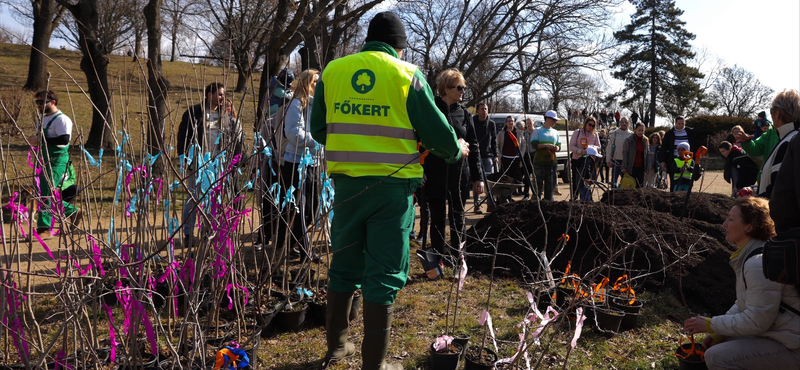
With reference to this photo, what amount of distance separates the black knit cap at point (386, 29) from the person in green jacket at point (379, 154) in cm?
10

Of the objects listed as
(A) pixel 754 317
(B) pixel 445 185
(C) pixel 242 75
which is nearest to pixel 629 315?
(A) pixel 754 317

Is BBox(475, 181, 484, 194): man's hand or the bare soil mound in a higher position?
BBox(475, 181, 484, 194): man's hand

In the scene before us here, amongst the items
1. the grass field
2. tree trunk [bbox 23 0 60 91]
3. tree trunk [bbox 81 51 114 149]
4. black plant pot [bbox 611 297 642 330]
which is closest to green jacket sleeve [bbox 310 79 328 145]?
the grass field

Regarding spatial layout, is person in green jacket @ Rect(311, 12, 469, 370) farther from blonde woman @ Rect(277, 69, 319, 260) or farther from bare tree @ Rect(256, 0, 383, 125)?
bare tree @ Rect(256, 0, 383, 125)

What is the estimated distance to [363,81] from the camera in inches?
90.7

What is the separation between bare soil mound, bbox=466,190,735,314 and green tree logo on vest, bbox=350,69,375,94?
1602mm

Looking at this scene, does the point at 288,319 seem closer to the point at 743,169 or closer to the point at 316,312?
the point at 316,312

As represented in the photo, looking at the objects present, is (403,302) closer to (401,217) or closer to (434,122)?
(401,217)

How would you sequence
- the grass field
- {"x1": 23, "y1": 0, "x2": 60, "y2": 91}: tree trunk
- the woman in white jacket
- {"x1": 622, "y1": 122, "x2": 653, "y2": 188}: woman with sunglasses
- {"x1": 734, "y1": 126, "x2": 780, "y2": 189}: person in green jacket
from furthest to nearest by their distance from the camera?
{"x1": 23, "y1": 0, "x2": 60, "y2": 91}: tree trunk → {"x1": 622, "y1": 122, "x2": 653, "y2": 188}: woman with sunglasses → {"x1": 734, "y1": 126, "x2": 780, "y2": 189}: person in green jacket → the grass field → the woman in white jacket

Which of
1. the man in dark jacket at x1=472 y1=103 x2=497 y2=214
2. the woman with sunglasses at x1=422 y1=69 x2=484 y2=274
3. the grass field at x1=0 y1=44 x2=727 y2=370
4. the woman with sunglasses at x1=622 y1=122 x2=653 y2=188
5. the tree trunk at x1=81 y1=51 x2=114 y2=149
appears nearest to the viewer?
the grass field at x1=0 y1=44 x2=727 y2=370

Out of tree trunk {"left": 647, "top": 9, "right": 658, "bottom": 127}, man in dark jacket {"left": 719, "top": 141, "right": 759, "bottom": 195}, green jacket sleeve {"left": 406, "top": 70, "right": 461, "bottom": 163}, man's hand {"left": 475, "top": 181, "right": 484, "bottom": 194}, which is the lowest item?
man's hand {"left": 475, "top": 181, "right": 484, "bottom": 194}

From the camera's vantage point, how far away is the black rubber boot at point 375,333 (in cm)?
229

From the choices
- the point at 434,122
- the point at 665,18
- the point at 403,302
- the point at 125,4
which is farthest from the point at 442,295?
the point at 665,18

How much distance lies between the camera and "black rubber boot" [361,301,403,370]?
2289 millimetres
